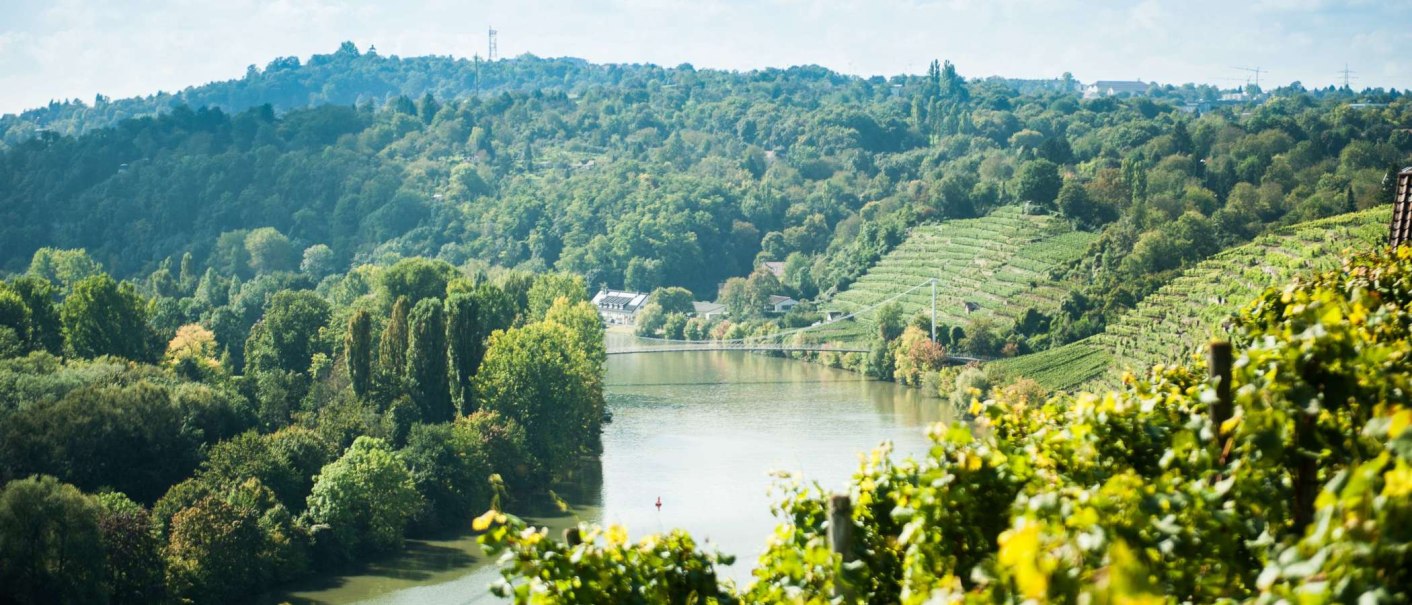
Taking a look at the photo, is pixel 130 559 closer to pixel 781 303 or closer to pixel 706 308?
pixel 781 303

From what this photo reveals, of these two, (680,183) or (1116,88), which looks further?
(1116,88)

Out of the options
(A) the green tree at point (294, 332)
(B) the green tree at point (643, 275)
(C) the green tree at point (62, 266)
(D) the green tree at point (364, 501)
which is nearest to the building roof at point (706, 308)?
(B) the green tree at point (643, 275)

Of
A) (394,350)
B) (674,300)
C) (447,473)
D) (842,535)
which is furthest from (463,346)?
(674,300)

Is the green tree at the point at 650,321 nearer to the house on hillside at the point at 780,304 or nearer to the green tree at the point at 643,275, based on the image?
the house on hillside at the point at 780,304

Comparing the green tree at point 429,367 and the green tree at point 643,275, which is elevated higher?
the green tree at point 643,275

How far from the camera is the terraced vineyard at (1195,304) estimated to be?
30875mm

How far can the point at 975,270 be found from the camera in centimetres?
4847

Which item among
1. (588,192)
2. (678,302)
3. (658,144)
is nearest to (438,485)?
(678,302)

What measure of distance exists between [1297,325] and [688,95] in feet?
351

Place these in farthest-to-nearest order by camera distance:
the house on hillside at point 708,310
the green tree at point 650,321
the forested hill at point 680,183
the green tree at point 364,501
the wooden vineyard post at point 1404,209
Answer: the house on hillside at point 708,310
the green tree at point 650,321
the forested hill at point 680,183
the green tree at point 364,501
the wooden vineyard post at point 1404,209

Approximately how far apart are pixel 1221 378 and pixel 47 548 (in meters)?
16.3

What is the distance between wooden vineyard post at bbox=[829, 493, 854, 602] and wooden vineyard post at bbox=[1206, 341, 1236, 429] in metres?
1.09

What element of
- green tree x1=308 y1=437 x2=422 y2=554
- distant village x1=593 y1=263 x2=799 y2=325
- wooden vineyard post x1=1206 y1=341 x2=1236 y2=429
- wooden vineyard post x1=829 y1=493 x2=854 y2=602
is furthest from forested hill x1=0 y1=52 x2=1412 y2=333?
wooden vineyard post x1=829 y1=493 x2=854 y2=602

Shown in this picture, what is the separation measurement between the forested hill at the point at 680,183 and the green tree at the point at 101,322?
22082mm
